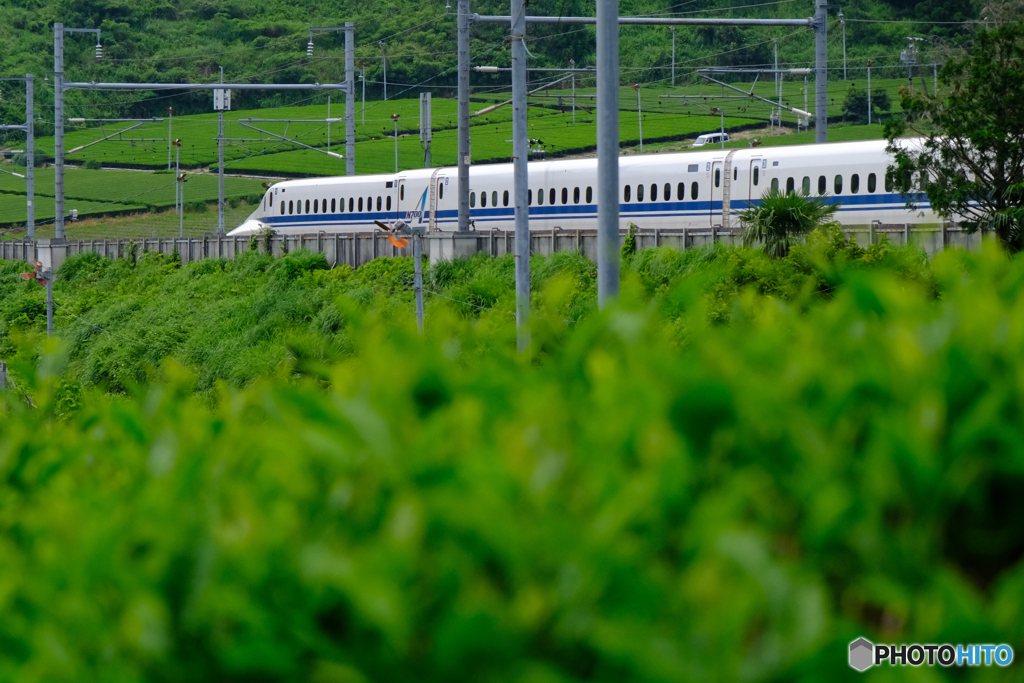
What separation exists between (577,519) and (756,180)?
30.6 meters

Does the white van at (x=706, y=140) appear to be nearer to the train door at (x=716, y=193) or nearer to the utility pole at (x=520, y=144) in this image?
the train door at (x=716, y=193)

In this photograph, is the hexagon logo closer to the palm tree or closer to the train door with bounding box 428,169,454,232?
the palm tree

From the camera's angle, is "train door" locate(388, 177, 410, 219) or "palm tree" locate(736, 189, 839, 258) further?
"train door" locate(388, 177, 410, 219)

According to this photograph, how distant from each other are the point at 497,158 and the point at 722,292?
264 feet

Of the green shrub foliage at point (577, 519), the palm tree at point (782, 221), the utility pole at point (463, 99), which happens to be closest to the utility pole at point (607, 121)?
the green shrub foliage at point (577, 519)

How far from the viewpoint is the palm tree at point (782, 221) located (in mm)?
24188

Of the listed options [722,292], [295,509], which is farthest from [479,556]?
[722,292]

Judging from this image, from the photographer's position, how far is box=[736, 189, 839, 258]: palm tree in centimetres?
2419

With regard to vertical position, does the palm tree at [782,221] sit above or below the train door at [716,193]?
below

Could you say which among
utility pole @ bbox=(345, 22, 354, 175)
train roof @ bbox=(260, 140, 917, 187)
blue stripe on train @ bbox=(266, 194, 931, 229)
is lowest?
blue stripe on train @ bbox=(266, 194, 931, 229)

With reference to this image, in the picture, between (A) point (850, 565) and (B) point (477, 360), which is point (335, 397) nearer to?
(B) point (477, 360)

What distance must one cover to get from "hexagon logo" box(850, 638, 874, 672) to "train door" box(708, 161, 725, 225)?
31.4 meters

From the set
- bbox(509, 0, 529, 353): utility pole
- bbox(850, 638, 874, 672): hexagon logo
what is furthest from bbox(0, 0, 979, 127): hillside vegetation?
bbox(850, 638, 874, 672): hexagon logo

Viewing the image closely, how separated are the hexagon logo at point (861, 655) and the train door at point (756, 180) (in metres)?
30.2
